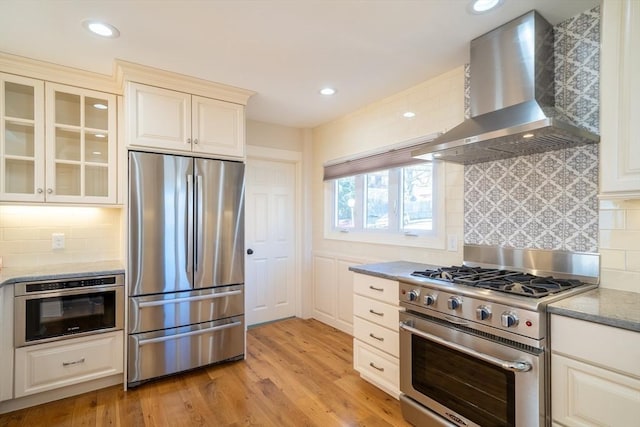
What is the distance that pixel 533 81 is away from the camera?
1.82 meters

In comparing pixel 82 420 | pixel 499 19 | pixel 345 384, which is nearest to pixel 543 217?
pixel 499 19

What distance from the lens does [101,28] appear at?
194 cm

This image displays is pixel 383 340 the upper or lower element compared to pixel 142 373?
upper

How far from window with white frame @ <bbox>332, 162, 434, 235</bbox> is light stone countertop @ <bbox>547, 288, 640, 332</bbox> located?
1.24 metres

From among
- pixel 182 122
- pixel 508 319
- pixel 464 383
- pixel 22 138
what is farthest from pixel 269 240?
pixel 508 319

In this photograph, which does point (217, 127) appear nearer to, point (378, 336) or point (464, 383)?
point (378, 336)

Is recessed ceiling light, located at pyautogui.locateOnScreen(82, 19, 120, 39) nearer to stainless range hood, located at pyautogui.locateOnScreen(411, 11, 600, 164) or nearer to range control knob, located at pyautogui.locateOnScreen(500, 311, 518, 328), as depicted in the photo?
stainless range hood, located at pyautogui.locateOnScreen(411, 11, 600, 164)

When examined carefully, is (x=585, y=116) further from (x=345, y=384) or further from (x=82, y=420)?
(x=82, y=420)

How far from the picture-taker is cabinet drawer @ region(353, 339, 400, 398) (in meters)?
2.19

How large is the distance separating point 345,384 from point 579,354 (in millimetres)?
1631

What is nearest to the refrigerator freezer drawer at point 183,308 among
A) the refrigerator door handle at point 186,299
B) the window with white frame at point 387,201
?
the refrigerator door handle at point 186,299

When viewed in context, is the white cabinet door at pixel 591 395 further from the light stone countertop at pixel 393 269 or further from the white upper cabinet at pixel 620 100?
the light stone countertop at pixel 393 269


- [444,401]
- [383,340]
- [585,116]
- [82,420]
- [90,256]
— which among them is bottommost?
[82,420]

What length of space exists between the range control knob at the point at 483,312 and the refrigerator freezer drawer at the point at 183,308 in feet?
6.61
